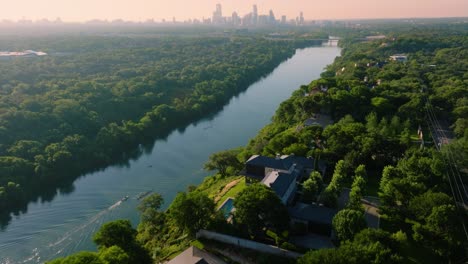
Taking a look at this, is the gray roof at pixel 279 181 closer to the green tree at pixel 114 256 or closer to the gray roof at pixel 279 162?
the gray roof at pixel 279 162

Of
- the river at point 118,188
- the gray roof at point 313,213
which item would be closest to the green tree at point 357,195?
the gray roof at point 313,213

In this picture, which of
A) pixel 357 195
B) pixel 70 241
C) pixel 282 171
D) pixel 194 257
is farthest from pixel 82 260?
pixel 357 195

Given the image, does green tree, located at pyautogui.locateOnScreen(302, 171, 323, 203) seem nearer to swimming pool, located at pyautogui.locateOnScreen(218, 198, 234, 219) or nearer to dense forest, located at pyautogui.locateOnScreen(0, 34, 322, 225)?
swimming pool, located at pyautogui.locateOnScreen(218, 198, 234, 219)

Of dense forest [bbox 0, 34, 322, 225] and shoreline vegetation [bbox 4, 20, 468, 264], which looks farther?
dense forest [bbox 0, 34, 322, 225]

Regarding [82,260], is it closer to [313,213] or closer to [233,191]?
[233,191]

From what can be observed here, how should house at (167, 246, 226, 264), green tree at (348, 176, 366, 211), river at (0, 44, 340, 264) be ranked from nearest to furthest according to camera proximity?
house at (167, 246, 226, 264) → green tree at (348, 176, 366, 211) → river at (0, 44, 340, 264)

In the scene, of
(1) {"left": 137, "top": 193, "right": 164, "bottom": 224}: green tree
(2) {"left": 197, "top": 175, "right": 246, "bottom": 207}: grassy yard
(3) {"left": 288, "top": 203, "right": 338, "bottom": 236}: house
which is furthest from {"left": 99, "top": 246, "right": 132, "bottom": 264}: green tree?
(3) {"left": 288, "top": 203, "right": 338, "bottom": 236}: house

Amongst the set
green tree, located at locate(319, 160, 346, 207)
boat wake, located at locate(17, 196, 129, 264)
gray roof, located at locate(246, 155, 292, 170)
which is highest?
gray roof, located at locate(246, 155, 292, 170)
